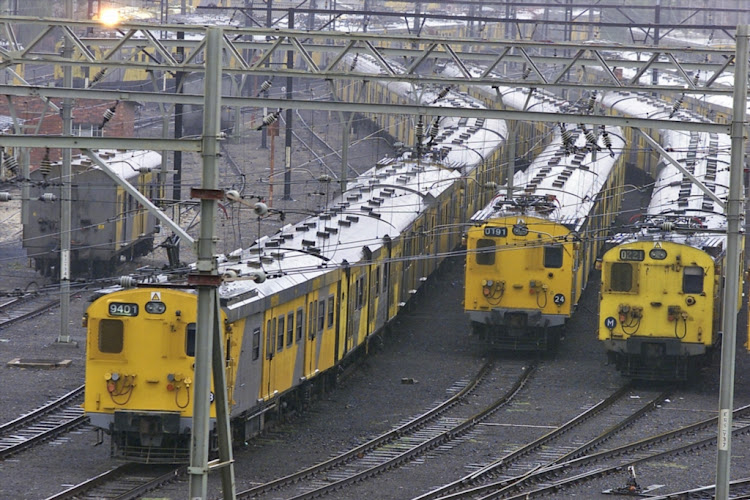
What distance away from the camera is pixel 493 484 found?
19.2 metres

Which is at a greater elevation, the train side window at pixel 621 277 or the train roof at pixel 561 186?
the train roof at pixel 561 186

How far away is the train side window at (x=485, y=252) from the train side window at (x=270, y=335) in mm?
7967

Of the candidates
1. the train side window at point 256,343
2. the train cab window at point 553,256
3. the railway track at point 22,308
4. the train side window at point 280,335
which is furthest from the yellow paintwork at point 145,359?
the railway track at point 22,308

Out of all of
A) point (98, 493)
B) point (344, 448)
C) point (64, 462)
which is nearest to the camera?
point (98, 493)

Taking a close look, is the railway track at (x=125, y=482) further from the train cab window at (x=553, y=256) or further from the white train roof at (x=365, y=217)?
the train cab window at (x=553, y=256)

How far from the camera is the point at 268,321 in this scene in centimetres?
2128

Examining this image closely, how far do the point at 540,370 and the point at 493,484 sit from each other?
9850 mm

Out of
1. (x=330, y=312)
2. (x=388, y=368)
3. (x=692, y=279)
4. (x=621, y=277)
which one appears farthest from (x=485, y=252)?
(x=330, y=312)

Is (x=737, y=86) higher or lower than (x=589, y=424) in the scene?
higher

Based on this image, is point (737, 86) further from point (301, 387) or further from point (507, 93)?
point (507, 93)

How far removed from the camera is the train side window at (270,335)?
2133cm

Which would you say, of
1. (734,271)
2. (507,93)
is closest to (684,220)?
(734,271)

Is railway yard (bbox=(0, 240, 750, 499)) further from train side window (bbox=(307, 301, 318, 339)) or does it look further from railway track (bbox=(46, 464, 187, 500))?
train side window (bbox=(307, 301, 318, 339))

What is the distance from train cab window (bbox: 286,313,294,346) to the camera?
22312mm
